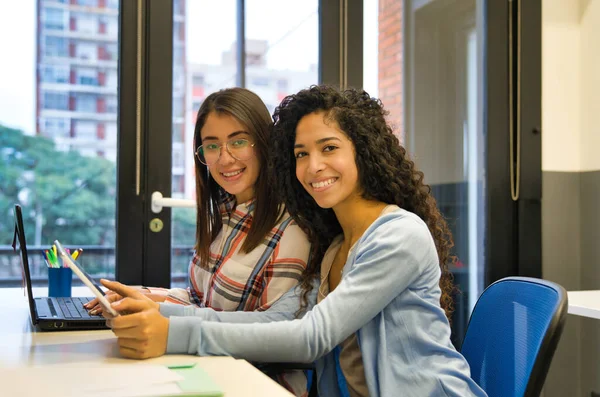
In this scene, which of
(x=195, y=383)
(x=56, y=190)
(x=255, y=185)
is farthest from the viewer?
(x=56, y=190)

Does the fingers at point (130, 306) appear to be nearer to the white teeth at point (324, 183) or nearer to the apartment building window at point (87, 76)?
the white teeth at point (324, 183)

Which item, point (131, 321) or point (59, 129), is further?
point (59, 129)

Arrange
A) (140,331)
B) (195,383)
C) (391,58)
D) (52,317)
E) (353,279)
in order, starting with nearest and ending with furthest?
1. (195,383)
2. (140,331)
3. (353,279)
4. (52,317)
5. (391,58)

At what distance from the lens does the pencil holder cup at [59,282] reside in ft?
6.19

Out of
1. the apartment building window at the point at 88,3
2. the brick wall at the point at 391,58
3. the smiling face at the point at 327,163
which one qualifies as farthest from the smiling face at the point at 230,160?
the brick wall at the point at 391,58

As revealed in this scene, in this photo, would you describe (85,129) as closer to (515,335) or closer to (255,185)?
(255,185)

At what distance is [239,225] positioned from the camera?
1.63 meters

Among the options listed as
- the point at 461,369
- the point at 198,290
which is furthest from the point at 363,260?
the point at 198,290

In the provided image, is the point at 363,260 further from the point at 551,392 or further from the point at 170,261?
the point at 551,392

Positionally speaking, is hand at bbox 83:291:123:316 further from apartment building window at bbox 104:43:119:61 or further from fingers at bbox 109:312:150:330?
apartment building window at bbox 104:43:119:61

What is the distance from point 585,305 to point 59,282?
1565 millimetres

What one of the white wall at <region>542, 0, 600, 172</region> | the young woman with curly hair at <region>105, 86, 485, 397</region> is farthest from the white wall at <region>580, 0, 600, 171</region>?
the young woman with curly hair at <region>105, 86, 485, 397</region>

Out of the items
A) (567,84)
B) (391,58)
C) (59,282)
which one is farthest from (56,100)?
(567,84)

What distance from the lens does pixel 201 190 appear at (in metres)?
1.80
